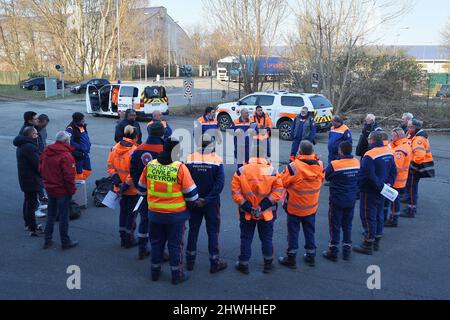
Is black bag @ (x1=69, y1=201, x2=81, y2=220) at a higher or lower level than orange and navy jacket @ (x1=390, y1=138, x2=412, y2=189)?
lower

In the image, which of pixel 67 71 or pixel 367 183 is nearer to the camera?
pixel 367 183

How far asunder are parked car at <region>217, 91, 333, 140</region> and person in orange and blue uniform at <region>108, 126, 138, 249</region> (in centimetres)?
1087

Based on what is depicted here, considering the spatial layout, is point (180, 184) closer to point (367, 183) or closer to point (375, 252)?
point (367, 183)

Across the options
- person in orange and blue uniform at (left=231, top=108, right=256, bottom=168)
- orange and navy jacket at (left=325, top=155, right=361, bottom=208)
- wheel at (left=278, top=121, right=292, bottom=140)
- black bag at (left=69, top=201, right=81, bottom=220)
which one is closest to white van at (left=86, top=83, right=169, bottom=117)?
wheel at (left=278, top=121, right=292, bottom=140)

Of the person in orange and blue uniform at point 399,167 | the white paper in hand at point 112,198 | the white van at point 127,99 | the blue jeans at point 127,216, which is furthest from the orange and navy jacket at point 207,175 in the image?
the white van at point 127,99

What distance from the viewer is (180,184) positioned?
513 centimetres

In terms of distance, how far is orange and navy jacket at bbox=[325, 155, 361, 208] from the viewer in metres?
Result: 5.93

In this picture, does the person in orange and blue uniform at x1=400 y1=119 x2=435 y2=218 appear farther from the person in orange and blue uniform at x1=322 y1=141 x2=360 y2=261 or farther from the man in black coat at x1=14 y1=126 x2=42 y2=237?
the man in black coat at x1=14 y1=126 x2=42 y2=237

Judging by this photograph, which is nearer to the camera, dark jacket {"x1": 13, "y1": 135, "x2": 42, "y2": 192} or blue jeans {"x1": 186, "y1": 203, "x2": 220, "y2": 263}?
blue jeans {"x1": 186, "y1": 203, "x2": 220, "y2": 263}

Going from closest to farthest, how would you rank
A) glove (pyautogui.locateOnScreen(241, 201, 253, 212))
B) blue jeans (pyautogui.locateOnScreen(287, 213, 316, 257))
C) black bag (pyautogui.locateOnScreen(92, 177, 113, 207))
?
1. glove (pyautogui.locateOnScreen(241, 201, 253, 212))
2. blue jeans (pyautogui.locateOnScreen(287, 213, 316, 257))
3. black bag (pyautogui.locateOnScreen(92, 177, 113, 207))

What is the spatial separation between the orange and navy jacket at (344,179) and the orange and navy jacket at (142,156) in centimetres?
241

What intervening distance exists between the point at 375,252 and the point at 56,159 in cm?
483
